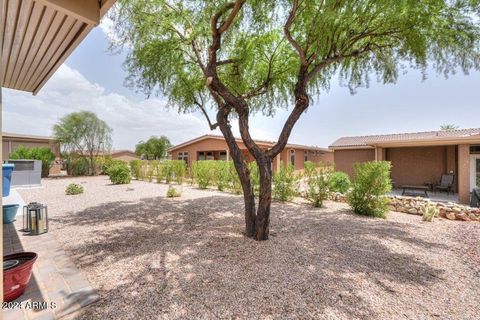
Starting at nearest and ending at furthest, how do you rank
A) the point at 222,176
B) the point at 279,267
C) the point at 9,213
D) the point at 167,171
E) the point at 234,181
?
the point at 279,267 → the point at 9,213 → the point at 234,181 → the point at 222,176 → the point at 167,171

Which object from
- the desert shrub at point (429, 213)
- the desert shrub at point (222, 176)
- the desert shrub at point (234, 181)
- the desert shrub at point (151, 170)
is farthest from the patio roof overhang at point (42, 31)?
the desert shrub at point (151, 170)

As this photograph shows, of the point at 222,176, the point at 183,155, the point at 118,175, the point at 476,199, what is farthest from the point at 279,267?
the point at 183,155

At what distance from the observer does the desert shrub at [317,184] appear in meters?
8.30

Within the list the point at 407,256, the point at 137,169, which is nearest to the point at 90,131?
the point at 137,169

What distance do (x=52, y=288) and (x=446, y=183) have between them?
52.6 ft

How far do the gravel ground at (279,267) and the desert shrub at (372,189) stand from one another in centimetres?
61

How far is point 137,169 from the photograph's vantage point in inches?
747

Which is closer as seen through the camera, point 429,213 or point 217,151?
point 429,213

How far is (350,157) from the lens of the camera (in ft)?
53.1

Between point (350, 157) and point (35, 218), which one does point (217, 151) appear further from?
point (35, 218)

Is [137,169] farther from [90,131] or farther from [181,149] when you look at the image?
[90,131]

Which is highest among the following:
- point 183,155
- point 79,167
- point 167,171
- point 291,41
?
point 291,41

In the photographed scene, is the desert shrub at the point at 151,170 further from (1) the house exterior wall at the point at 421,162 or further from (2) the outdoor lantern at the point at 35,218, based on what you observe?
(1) the house exterior wall at the point at 421,162

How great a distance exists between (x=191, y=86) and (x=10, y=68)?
448cm
